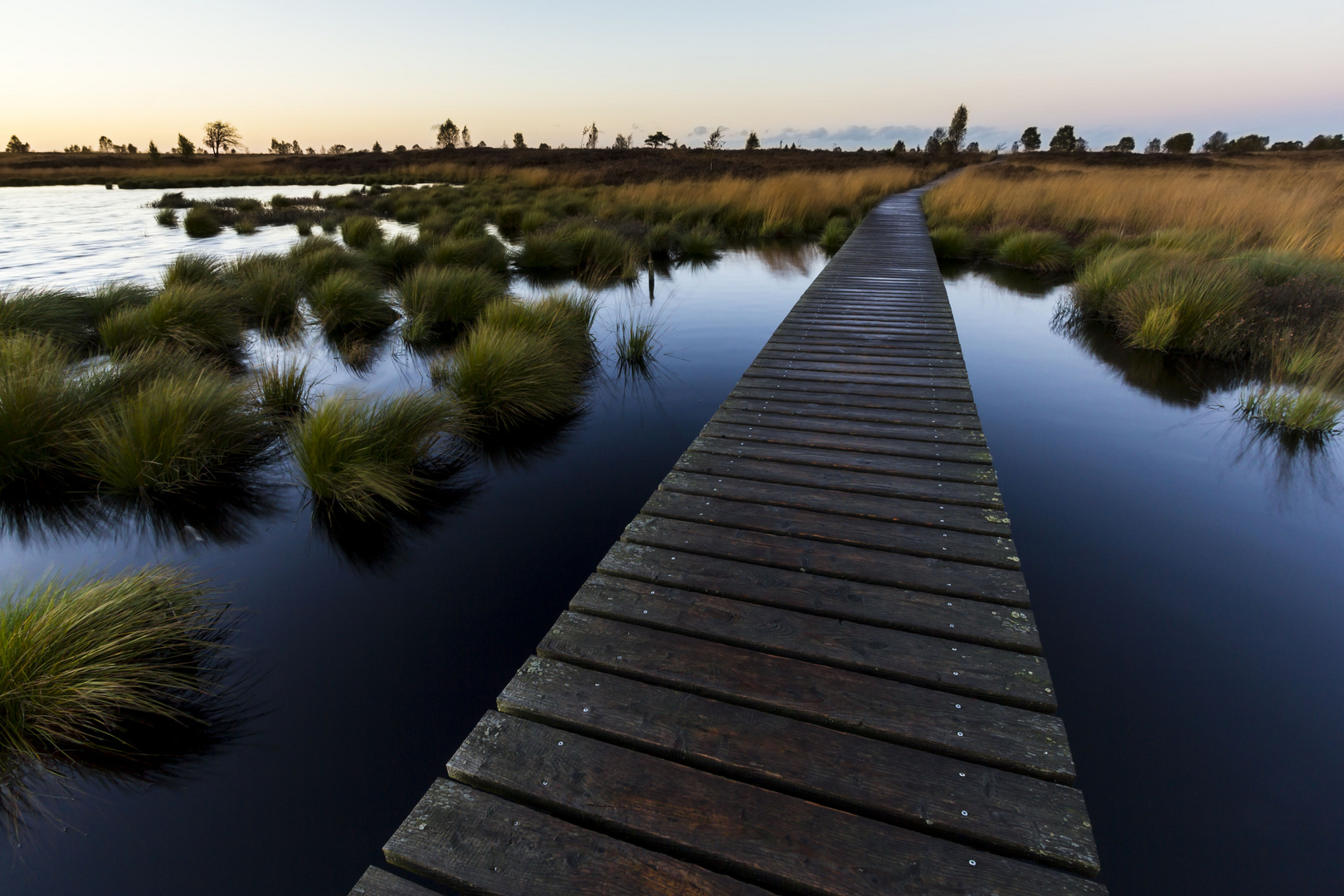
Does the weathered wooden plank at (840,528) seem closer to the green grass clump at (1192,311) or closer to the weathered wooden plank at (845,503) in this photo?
the weathered wooden plank at (845,503)

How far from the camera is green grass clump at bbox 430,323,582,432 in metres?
5.02

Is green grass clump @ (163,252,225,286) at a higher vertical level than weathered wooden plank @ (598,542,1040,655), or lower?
higher

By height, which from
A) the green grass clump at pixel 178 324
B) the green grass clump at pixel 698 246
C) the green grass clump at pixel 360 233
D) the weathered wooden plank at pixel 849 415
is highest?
the green grass clump at pixel 360 233

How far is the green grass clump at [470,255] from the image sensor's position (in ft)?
31.9

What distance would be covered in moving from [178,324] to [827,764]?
739 cm

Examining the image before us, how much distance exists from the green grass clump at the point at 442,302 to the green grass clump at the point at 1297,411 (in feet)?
25.8

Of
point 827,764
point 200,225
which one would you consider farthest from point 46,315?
point 200,225

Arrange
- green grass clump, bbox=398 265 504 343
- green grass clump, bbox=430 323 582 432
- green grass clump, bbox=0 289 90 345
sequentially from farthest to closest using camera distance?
green grass clump, bbox=398 265 504 343 < green grass clump, bbox=0 289 90 345 < green grass clump, bbox=430 323 582 432

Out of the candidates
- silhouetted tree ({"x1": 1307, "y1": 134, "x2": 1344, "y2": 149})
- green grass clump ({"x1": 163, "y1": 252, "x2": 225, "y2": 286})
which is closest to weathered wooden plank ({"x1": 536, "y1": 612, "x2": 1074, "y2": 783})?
green grass clump ({"x1": 163, "y1": 252, "x2": 225, "y2": 286})

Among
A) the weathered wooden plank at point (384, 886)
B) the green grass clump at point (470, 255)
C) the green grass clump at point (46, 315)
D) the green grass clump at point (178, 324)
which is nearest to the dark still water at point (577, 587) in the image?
the weathered wooden plank at point (384, 886)

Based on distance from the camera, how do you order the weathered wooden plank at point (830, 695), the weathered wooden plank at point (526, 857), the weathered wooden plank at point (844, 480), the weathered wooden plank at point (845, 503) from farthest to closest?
the weathered wooden plank at point (844, 480) → the weathered wooden plank at point (845, 503) → the weathered wooden plank at point (830, 695) → the weathered wooden plank at point (526, 857)

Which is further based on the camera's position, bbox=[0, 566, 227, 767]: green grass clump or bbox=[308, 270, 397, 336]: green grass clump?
bbox=[308, 270, 397, 336]: green grass clump

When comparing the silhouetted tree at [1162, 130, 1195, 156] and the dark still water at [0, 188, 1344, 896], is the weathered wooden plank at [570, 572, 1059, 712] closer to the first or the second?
the dark still water at [0, 188, 1344, 896]

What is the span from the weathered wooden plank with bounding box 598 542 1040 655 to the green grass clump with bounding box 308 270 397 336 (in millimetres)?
6471
